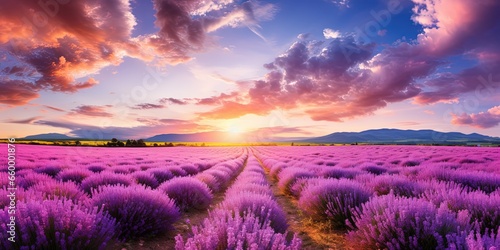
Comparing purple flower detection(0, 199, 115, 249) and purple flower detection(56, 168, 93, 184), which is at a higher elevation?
purple flower detection(0, 199, 115, 249)

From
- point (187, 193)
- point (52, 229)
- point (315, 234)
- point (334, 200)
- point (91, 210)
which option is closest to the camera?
point (52, 229)

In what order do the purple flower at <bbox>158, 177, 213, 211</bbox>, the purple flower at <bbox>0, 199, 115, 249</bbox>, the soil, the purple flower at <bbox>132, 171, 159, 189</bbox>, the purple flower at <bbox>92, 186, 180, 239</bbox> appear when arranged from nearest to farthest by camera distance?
the purple flower at <bbox>0, 199, 115, 249</bbox> → the soil → the purple flower at <bbox>92, 186, 180, 239</bbox> → the purple flower at <bbox>158, 177, 213, 211</bbox> → the purple flower at <bbox>132, 171, 159, 189</bbox>

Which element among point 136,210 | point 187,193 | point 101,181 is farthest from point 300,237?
point 101,181

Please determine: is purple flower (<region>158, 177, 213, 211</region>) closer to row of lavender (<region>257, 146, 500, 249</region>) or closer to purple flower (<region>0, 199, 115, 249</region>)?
row of lavender (<region>257, 146, 500, 249</region>)

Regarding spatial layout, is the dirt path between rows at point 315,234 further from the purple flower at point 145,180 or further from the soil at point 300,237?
the purple flower at point 145,180

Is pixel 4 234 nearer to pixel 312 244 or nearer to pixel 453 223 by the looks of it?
pixel 312 244

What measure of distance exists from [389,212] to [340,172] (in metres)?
7.60

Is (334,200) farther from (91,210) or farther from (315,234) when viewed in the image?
(91,210)

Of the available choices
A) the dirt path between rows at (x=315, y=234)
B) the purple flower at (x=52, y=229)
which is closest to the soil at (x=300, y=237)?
the dirt path between rows at (x=315, y=234)

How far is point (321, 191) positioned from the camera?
579cm

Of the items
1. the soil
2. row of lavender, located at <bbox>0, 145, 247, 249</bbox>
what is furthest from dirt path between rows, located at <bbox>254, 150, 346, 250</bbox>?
row of lavender, located at <bbox>0, 145, 247, 249</bbox>

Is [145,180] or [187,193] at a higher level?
[145,180]

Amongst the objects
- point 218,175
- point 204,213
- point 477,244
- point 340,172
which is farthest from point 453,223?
point 218,175

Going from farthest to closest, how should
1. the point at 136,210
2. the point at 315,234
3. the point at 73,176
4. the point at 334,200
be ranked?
the point at 73,176 → the point at 334,200 → the point at 315,234 → the point at 136,210
